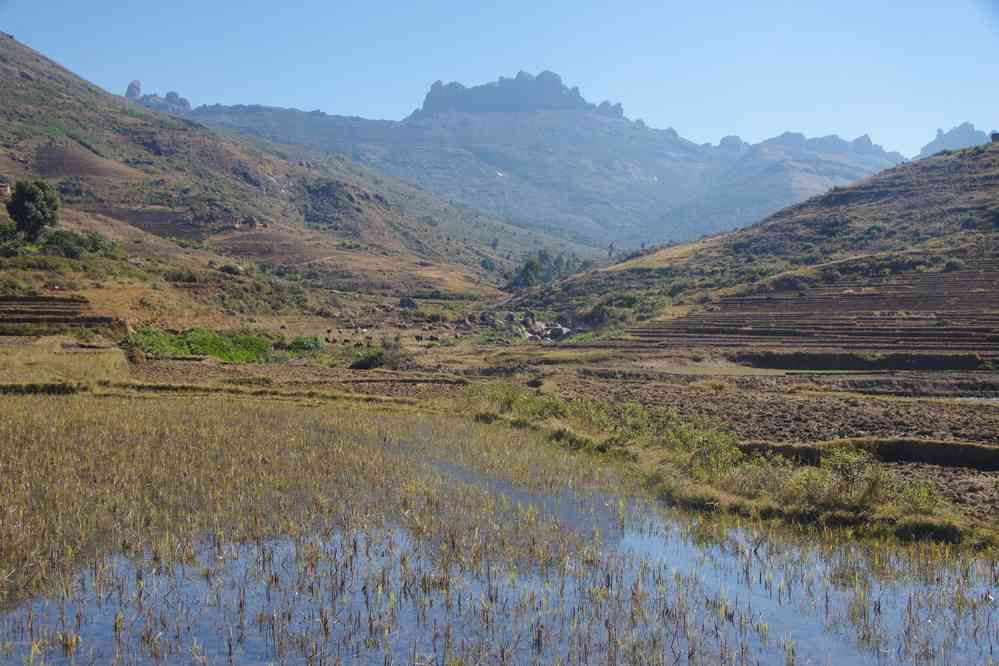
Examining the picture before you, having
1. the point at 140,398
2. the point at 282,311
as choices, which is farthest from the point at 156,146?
the point at 140,398

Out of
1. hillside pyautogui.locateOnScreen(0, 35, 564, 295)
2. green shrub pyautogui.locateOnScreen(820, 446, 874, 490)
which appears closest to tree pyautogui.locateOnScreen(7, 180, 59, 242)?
hillside pyautogui.locateOnScreen(0, 35, 564, 295)

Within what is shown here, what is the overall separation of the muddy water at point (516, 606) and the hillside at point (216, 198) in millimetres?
82488

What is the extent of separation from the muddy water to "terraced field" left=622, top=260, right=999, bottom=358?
3217 cm

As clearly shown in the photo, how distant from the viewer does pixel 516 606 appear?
10.2m

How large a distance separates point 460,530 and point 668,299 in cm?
6051

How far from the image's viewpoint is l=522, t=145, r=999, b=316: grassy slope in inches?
2749

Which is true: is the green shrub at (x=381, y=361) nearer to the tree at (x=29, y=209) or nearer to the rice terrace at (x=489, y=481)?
the rice terrace at (x=489, y=481)

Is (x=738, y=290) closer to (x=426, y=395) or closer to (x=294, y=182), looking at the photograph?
(x=426, y=395)

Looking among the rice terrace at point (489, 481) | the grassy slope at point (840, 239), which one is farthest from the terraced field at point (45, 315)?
A: the grassy slope at point (840, 239)

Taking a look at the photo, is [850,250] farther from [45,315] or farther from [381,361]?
[45,315]

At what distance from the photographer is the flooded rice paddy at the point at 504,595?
29.5 ft

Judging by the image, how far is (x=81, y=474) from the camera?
15969mm

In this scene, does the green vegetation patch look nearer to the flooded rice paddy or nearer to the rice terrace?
the rice terrace

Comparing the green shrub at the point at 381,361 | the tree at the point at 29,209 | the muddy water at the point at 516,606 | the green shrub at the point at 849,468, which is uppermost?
the tree at the point at 29,209
